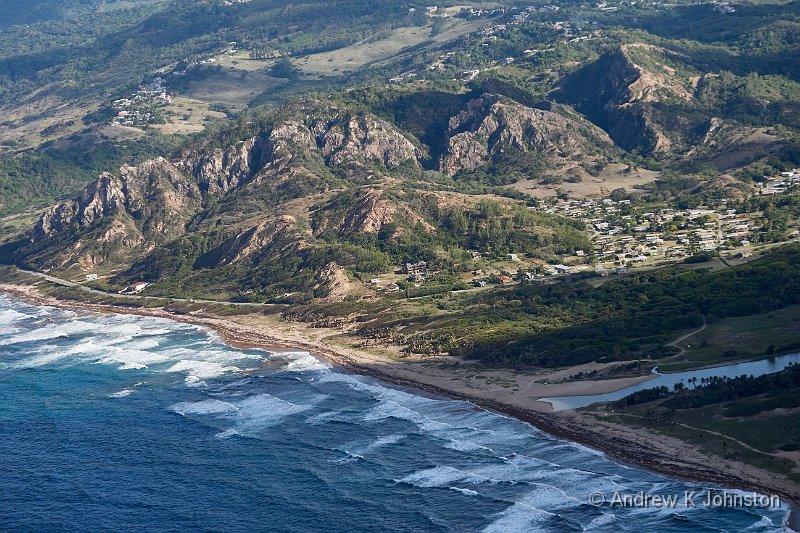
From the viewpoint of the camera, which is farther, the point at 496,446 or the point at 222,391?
the point at 222,391

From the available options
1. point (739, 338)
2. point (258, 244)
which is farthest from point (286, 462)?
point (258, 244)

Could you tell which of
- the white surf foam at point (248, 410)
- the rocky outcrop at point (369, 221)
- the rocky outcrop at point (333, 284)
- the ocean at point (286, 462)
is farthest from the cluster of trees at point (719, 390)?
the rocky outcrop at point (369, 221)

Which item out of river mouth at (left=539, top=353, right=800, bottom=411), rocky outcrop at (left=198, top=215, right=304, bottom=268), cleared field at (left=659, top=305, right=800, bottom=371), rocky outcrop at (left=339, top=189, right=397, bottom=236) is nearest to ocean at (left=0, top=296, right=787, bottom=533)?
river mouth at (left=539, top=353, right=800, bottom=411)

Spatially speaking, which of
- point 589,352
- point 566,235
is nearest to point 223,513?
point 589,352

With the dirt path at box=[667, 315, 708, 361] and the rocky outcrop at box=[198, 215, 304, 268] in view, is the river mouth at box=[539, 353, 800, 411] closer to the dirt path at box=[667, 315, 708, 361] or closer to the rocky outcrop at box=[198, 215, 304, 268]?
the dirt path at box=[667, 315, 708, 361]

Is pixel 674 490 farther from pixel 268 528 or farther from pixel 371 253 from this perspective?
pixel 371 253

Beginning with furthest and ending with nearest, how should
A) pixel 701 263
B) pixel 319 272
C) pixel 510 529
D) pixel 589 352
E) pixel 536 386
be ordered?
1. pixel 319 272
2. pixel 701 263
3. pixel 589 352
4. pixel 536 386
5. pixel 510 529

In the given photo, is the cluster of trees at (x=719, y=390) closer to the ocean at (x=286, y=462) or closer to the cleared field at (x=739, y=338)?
the cleared field at (x=739, y=338)
